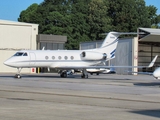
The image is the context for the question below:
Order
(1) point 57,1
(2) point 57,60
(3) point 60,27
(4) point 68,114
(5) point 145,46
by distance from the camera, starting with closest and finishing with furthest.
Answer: (4) point 68,114
(2) point 57,60
(5) point 145,46
(3) point 60,27
(1) point 57,1

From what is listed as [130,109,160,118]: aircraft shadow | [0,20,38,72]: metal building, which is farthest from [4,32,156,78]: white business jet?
[130,109,160,118]: aircraft shadow

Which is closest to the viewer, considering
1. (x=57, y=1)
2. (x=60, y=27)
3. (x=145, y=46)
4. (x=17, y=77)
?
(x=17, y=77)

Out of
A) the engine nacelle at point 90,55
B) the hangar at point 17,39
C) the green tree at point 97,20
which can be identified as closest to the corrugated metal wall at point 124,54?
the hangar at point 17,39

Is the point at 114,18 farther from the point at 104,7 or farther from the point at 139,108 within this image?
the point at 139,108

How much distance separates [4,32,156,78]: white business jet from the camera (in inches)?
1433

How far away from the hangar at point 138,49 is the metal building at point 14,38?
10656 mm

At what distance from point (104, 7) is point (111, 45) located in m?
50.2

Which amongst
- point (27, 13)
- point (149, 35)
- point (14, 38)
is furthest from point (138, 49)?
point (27, 13)

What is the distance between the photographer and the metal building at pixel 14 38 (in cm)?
5681

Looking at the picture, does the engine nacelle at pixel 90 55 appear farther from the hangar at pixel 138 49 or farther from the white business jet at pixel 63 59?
the hangar at pixel 138 49

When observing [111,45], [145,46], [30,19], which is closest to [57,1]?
[30,19]

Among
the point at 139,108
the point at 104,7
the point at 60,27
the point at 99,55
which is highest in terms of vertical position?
the point at 104,7

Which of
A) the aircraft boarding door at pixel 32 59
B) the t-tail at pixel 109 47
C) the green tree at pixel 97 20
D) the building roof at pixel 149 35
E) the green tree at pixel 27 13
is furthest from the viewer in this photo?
the green tree at pixel 27 13

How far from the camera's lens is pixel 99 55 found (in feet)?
Answer: 130
